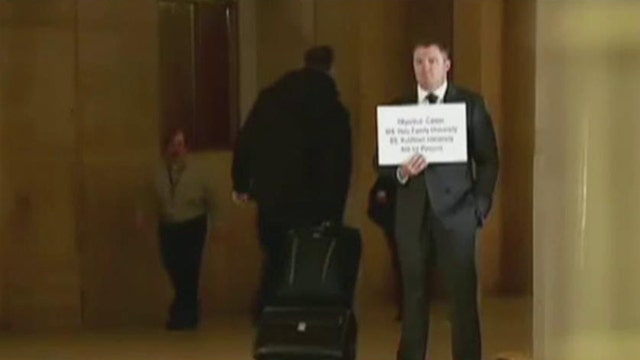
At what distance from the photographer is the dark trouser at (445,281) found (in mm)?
8656

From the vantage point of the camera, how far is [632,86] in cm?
812

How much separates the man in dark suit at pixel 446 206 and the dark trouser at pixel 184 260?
157 inches

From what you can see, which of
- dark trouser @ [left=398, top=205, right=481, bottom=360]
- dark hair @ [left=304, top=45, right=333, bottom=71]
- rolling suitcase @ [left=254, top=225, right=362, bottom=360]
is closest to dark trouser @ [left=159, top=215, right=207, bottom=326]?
dark hair @ [left=304, top=45, right=333, bottom=71]

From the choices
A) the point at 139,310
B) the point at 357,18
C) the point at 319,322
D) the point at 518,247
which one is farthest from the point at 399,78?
the point at 319,322

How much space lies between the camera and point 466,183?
867 cm

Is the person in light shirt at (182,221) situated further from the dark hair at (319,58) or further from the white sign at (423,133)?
the white sign at (423,133)

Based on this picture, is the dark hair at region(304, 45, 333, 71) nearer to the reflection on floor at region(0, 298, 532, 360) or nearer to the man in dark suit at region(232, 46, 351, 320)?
the man in dark suit at region(232, 46, 351, 320)

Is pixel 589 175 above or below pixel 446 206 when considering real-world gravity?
above

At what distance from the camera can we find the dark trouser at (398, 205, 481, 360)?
8.66 meters

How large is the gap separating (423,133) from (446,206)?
411 millimetres

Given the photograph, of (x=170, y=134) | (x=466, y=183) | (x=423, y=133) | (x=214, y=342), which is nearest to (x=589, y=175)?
(x=466, y=183)

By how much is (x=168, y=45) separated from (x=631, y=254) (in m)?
5.69

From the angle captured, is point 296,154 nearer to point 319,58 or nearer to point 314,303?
point 319,58

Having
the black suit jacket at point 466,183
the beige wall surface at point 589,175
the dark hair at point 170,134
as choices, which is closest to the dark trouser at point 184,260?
the dark hair at point 170,134
